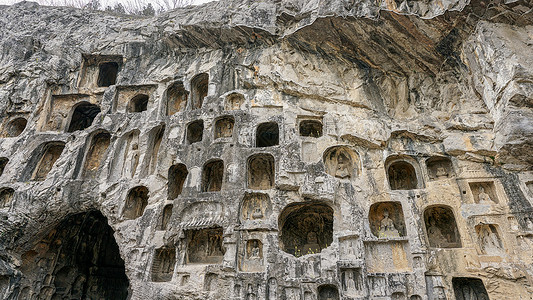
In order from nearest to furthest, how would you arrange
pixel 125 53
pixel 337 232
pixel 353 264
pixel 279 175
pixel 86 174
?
pixel 353 264, pixel 337 232, pixel 279 175, pixel 86 174, pixel 125 53

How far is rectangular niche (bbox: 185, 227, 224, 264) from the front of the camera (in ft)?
46.4

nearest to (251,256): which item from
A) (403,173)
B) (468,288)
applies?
(403,173)

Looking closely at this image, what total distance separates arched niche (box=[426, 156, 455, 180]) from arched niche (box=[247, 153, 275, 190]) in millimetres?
7332

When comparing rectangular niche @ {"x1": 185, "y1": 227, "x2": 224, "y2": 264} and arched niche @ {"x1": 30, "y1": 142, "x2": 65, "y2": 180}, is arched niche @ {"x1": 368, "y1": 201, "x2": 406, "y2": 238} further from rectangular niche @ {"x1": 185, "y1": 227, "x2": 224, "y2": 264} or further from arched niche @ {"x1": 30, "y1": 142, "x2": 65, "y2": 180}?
arched niche @ {"x1": 30, "y1": 142, "x2": 65, "y2": 180}

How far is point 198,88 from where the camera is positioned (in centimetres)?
1952

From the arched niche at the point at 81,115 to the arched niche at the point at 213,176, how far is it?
33.0ft

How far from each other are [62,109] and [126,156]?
21.6ft

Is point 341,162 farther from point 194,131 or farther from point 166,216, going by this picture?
point 166,216

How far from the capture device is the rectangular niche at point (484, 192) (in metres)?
13.2

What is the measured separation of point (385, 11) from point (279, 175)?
8611mm

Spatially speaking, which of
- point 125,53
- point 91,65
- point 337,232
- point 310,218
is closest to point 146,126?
point 125,53

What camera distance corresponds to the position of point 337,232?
1307cm

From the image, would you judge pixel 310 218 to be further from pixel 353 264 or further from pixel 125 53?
pixel 125 53

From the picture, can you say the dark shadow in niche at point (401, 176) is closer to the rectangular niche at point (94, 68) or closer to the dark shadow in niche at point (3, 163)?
the rectangular niche at point (94, 68)
